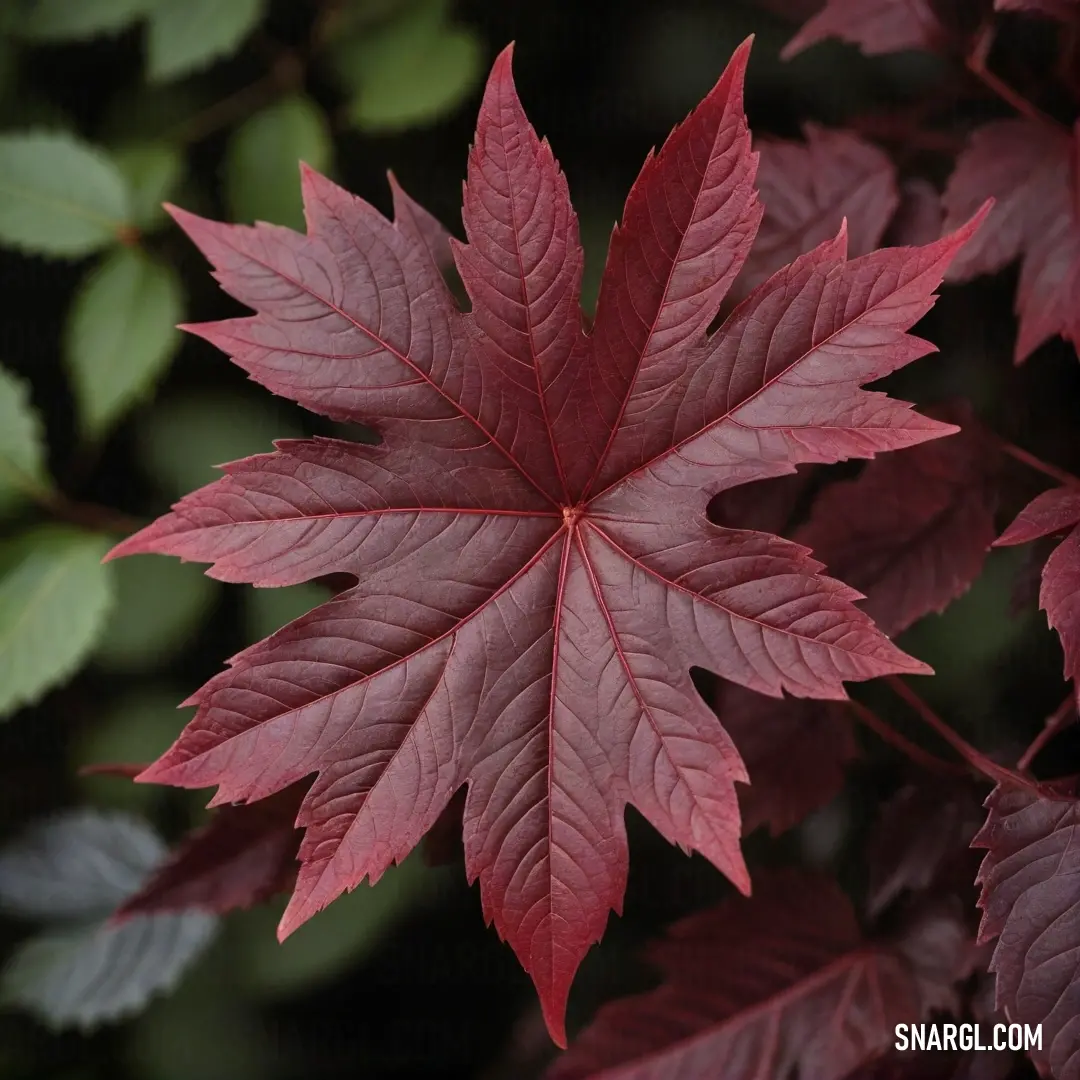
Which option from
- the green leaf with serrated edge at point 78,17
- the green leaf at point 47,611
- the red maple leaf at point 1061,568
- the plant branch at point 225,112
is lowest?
the green leaf at point 47,611

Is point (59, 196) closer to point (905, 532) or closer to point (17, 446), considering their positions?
point (17, 446)

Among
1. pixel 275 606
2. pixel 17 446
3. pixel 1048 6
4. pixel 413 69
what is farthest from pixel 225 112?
pixel 1048 6

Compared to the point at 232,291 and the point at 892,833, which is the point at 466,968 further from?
the point at 232,291

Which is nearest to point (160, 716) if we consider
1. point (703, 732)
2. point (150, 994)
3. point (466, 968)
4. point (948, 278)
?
point (150, 994)

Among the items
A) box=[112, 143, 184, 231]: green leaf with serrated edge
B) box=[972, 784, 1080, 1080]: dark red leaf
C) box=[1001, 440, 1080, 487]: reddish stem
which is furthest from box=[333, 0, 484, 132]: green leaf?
box=[972, 784, 1080, 1080]: dark red leaf

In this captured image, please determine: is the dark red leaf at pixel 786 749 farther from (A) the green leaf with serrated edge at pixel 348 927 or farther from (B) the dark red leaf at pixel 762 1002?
(A) the green leaf with serrated edge at pixel 348 927

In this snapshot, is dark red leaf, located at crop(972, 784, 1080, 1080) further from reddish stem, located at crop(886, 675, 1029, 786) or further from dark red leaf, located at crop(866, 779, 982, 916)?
dark red leaf, located at crop(866, 779, 982, 916)

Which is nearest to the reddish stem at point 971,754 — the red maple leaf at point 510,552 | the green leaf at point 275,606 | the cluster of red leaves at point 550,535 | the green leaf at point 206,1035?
the cluster of red leaves at point 550,535
